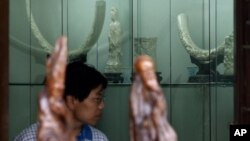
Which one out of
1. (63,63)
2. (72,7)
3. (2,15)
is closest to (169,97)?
(72,7)

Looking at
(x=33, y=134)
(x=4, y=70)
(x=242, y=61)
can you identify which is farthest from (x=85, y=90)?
(x=242, y=61)

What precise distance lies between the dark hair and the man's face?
0.04 feet

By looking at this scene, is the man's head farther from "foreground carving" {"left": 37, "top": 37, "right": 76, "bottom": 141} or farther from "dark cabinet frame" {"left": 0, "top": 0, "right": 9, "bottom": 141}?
"foreground carving" {"left": 37, "top": 37, "right": 76, "bottom": 141}

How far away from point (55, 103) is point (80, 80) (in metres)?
0.67

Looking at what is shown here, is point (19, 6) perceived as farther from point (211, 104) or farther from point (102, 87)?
point (102, 87)

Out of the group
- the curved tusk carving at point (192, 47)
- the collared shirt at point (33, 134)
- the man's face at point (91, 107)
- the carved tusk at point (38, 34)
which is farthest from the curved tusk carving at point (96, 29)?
the man's face at point (91, 107)

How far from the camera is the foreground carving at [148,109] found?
27.5 inches

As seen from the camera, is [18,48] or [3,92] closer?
[3,92]

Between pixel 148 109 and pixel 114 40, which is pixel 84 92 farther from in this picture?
pixel 114 40

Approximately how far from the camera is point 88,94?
140 cm

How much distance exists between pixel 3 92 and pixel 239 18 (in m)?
1.14

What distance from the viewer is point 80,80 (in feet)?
4.53

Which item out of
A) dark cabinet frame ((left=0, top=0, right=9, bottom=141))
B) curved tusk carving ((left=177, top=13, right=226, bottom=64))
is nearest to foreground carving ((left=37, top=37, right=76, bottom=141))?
dark cabinet frame ((left=0, top=0, right=9, bottom=141))

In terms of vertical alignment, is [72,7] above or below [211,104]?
above
